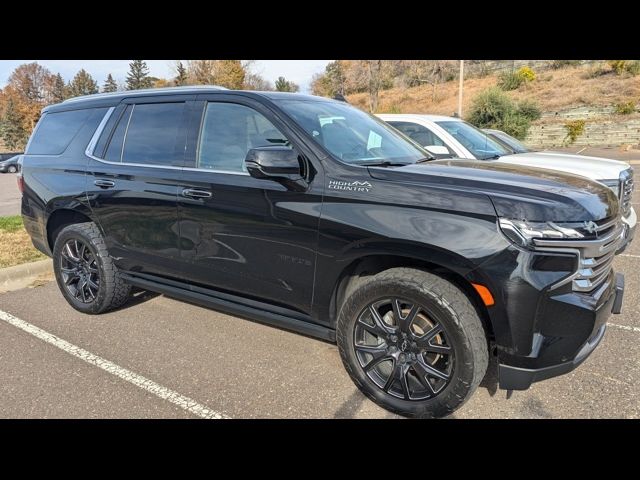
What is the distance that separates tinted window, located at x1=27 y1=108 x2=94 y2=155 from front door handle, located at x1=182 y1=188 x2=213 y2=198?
1.62m

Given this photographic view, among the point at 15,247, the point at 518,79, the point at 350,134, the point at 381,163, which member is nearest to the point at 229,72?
the point at 518,79

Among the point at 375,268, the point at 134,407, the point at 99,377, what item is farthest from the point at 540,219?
the point at 99,377

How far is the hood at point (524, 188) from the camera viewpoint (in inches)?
93.4

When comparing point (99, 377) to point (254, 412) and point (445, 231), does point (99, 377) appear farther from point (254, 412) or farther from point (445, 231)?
point (445, 231)

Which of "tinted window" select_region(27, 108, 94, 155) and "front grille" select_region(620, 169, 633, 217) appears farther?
"front grille" select_region(620, 169, 633, 217)

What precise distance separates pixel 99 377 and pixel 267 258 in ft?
4.91

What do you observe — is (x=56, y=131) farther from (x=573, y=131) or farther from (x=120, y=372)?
(x=573, y=131)

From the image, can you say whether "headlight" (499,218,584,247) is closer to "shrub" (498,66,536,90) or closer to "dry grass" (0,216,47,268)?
"dry grass" (0,216,47,268)

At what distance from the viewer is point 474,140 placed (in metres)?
7.00

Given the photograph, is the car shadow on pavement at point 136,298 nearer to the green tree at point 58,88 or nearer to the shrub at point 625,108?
the shrub at point 625,108

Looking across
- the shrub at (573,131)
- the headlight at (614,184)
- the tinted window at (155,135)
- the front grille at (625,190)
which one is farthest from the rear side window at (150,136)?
the shrub at (573,131)

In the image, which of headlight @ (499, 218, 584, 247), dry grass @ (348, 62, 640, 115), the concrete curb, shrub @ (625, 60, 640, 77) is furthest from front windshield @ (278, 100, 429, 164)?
shrub @ (625, 60, 640, 77)

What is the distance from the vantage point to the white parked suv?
573 centimetres

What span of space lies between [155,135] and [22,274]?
307cm
